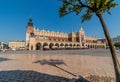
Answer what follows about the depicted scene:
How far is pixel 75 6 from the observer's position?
15.7ft

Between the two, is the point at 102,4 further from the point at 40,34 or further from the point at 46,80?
the point at 40,34

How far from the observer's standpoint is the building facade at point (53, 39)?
69875 mm

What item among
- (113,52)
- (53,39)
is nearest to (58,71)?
(113,52)

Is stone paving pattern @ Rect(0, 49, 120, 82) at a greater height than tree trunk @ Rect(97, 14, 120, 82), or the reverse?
tree trunk @ Rect(97, 14, 120, 82)

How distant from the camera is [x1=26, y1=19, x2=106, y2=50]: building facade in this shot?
69875mm

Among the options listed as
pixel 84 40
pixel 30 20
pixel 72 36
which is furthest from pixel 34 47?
pixel 84 40

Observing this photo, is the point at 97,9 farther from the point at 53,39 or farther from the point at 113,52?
the point at 53,39

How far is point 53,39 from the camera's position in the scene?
302 feet

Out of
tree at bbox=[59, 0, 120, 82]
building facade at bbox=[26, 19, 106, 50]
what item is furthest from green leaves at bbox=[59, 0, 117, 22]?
building facade at bbox=[26, 19, 106, 50]

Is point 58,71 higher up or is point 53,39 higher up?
point 53,39

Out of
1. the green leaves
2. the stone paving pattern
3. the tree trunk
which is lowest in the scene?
the stone paving pattern

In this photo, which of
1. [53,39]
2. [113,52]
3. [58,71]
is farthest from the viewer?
[53,39]

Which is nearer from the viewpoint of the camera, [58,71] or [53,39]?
[58,71]

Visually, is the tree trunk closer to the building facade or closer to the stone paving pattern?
the stone paving pattern
